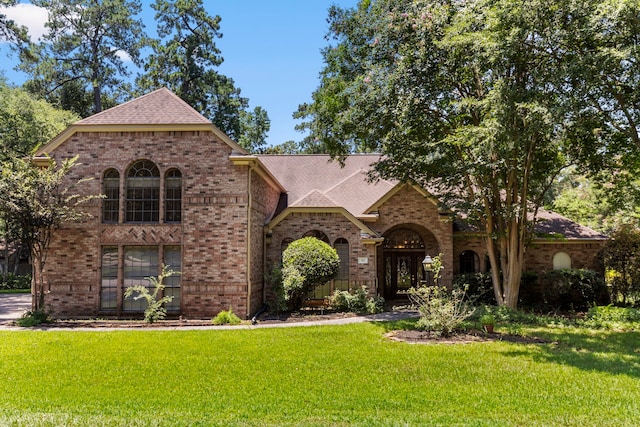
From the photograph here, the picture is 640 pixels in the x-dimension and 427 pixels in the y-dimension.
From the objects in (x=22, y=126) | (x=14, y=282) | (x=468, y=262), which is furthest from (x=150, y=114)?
(x=14, y=282)

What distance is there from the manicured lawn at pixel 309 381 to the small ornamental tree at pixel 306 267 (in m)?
3.98

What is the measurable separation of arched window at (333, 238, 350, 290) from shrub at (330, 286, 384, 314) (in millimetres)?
822

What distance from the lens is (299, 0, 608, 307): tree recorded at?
38.1 ft

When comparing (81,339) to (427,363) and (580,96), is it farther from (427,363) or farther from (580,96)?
(580,96)

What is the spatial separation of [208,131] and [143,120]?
7.58ft

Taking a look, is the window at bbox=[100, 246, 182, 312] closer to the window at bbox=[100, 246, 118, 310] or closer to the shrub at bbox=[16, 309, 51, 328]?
the window at bbox=[100, 246, 118, 310]

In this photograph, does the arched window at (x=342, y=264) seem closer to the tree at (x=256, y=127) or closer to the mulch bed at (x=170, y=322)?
the mulch bed at (x=170, y=322)

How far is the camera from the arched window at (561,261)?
1986cm

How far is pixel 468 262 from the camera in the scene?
814 inches

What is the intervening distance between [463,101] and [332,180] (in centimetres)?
1101

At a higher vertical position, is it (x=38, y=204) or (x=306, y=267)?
(x=38, y=204)

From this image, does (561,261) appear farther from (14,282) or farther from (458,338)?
(14,282)

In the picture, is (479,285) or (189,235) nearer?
(189,235)

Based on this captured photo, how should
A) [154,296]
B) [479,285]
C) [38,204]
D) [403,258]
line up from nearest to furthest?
1. [38,204]
2. [154,296]
3. [479,285]
4. [403,258]
